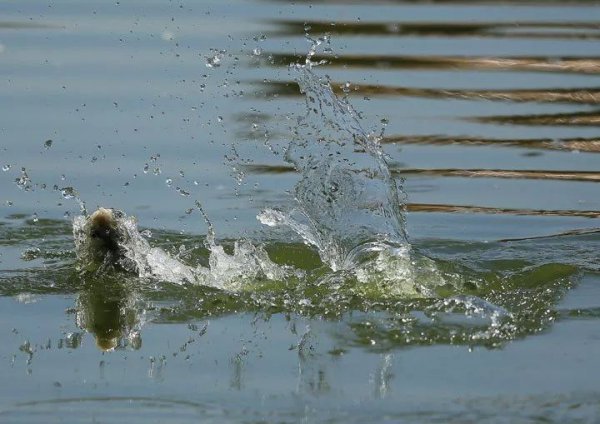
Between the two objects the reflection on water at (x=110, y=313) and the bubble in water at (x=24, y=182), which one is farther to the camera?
the bubble in water at (x=24, y=182)

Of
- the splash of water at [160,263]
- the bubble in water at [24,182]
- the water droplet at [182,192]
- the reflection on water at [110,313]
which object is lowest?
the reflection on water at [110,313]

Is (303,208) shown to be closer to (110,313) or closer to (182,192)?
(182,192)

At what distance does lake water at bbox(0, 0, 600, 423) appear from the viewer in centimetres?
586

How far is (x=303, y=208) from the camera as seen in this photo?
8.16 metres

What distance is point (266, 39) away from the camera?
12.9 meters

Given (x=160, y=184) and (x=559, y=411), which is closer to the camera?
(x=559, y=411)

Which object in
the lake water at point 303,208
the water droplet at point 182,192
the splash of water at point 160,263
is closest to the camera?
the lake water at point 303,208

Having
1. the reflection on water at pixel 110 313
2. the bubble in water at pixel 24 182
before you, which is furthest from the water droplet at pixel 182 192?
the reflection on water at pixel 110 313

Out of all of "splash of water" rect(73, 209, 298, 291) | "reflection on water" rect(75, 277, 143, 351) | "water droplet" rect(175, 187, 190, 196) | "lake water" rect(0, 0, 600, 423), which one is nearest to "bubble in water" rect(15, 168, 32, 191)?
"lake water" rect(0, 0, 600, 423)

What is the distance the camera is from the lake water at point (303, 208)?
19.2ft

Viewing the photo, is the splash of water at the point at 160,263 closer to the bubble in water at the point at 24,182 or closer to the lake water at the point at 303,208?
the lake water at the point at 303,208

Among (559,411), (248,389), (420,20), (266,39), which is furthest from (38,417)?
(420,20)

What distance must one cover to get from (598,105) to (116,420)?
7019mm

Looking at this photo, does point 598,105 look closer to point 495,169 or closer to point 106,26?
point 495,169
